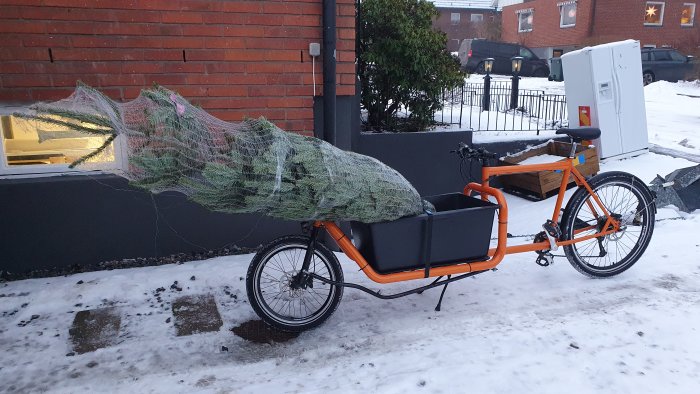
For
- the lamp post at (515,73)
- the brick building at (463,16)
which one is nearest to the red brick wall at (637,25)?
the brick building at (463,16)

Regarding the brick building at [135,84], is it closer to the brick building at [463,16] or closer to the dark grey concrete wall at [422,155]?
the dark grey concrete wall at [422,155]

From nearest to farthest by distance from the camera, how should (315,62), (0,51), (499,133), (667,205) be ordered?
(0,51)
(315,62)
(667,205)
(499,133)

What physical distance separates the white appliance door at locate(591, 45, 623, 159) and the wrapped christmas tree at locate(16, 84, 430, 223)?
569 centimetres

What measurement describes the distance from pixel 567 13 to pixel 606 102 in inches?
1056

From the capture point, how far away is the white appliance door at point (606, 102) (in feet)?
25.9

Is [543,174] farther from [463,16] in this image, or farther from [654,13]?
[463,16]

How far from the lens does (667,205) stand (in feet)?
20.7

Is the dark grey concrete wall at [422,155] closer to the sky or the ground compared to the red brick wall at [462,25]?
closer to the ground

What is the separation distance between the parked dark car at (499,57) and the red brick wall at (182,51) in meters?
21.9

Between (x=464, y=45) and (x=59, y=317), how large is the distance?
26391 mm

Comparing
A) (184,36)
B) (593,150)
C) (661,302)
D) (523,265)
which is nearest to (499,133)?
(593,150)

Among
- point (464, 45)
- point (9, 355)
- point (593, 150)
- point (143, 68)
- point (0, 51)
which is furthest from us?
point (464, 45)

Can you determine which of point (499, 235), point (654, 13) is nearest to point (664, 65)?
point (654, 13)

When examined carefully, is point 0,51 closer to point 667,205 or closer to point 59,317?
point 59,317
